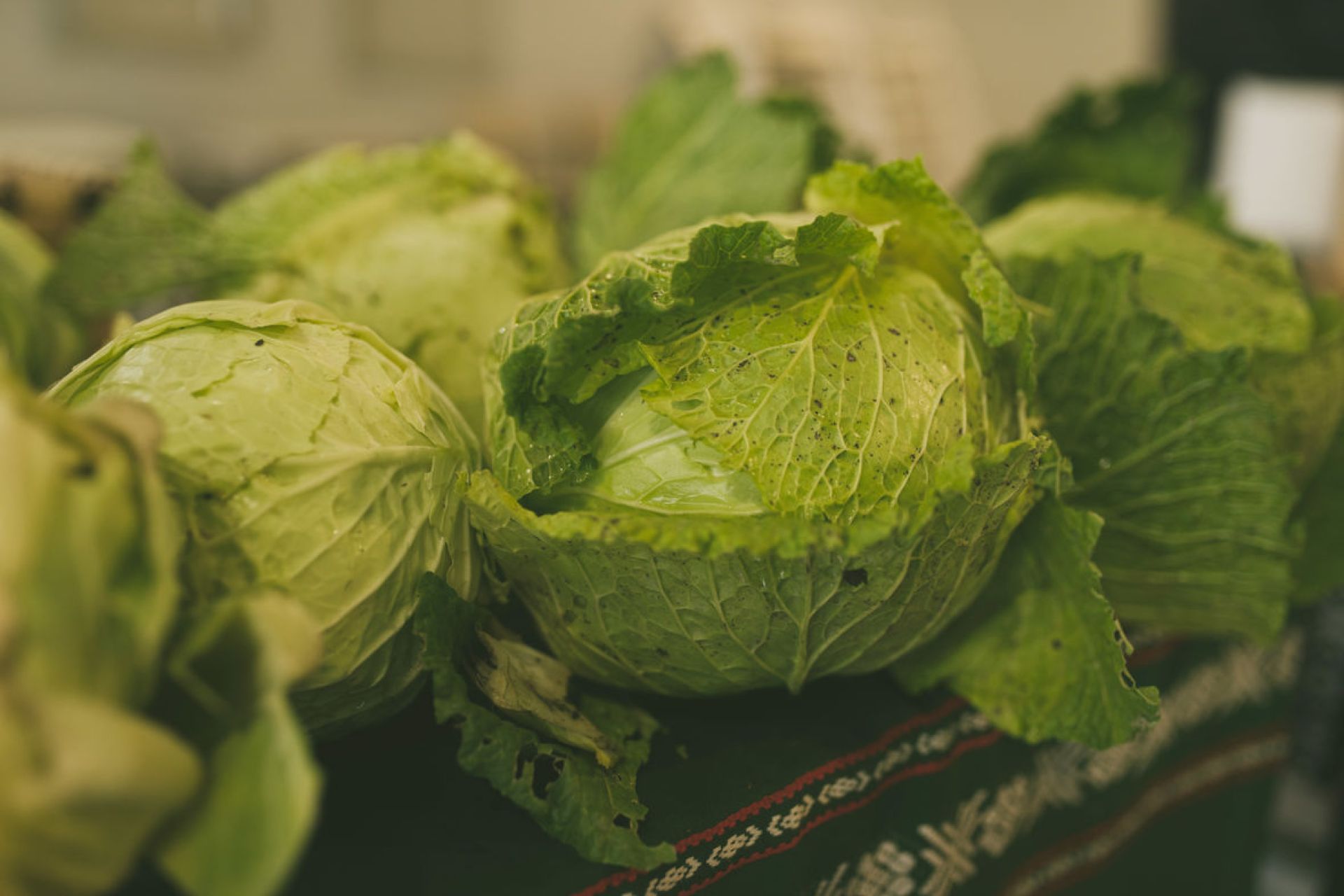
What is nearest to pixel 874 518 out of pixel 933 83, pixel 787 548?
pixel 787 548

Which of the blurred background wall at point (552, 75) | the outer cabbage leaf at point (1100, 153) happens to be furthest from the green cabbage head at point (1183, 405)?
the blurred background wall at point (552, 75)

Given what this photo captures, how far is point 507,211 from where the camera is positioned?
4.67 ft

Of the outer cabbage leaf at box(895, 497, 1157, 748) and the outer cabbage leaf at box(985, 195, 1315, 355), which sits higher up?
the outer cabbage leaf at box(985, 195, 1315, 355)

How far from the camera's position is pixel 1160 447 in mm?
1068

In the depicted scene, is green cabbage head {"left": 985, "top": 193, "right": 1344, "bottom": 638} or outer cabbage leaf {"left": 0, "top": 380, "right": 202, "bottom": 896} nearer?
outer cabbage leaf {"left": 0, "top": 380, "right": 202, "bottom": 896}

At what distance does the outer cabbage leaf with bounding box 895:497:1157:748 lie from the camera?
90 cm

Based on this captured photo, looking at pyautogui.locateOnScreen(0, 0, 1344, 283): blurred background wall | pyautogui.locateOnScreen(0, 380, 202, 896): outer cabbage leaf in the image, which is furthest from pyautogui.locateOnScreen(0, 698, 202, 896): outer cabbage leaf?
pyautogui.locateOnScreen(0, 0, 1344, 283): blurred background wall

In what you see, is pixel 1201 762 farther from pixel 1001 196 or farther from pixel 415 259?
pixel 415 259

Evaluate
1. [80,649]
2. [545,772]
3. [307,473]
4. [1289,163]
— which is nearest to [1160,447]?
[545,772]

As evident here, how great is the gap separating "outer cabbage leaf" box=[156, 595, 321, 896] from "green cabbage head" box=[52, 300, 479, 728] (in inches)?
5.0

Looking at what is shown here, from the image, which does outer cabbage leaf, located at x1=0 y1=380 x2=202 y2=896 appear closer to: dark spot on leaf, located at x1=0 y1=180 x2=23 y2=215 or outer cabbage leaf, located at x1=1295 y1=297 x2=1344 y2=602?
dark spot on leaf, located at x1=0 y1=180 x2=23 y2=215

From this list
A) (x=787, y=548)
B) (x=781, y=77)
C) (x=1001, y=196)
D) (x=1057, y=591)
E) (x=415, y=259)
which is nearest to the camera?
(x=787, y=548)

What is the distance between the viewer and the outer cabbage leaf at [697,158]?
4.66 ft

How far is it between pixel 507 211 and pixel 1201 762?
1376mm
